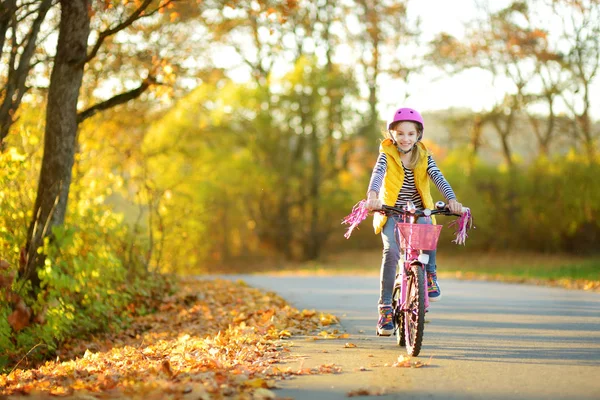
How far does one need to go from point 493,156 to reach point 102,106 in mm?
29242

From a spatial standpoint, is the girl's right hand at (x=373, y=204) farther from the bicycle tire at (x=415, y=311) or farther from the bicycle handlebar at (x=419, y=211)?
the bicycle tire at (x=415, y=311)

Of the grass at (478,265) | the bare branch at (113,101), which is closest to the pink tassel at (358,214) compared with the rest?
the bare branch at (113,101)

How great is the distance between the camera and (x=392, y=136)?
23.9 feet

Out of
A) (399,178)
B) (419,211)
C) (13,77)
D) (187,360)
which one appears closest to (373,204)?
(419,211)

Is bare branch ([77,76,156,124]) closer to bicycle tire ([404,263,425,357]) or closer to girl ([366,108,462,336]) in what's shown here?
girl ([366,108,462,336])

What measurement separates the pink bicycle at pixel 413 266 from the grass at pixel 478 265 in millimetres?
12169

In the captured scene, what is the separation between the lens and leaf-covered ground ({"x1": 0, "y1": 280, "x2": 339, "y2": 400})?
5.45 meters

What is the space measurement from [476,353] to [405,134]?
1981mm

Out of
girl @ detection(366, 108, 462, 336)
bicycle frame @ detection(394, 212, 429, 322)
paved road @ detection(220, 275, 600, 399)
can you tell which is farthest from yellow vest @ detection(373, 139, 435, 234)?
paved road @ detection(220, 275, 600, 399)

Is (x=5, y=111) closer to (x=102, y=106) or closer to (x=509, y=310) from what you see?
(x=102, y=106)

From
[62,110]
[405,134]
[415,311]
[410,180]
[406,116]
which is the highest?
[62,110]

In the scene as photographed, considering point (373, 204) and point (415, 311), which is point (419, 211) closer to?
point (373, 204)

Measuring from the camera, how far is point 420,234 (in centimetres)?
650

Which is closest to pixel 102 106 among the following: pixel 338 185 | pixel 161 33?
pixel 161 33
